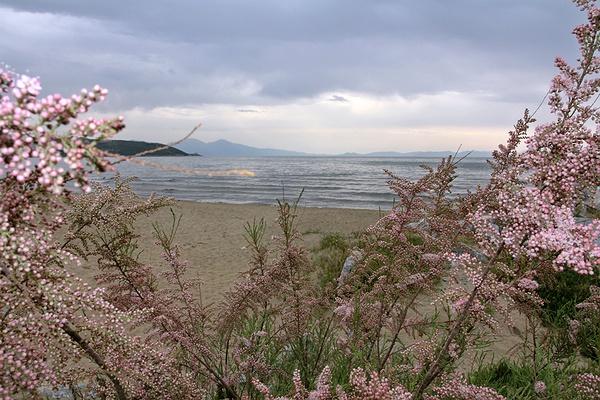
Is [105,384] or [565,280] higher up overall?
[105,384]

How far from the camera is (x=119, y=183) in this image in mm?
4340

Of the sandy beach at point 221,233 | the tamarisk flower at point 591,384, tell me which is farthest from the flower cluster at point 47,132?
the sandy beach at point 221,233

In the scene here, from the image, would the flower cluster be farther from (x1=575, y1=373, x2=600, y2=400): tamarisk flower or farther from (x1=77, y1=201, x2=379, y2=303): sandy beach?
(x1=77, y1=201, x2=379, y2=303): sandy beach

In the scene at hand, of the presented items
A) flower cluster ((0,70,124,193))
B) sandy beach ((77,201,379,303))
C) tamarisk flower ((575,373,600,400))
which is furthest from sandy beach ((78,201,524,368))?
flower cluster ((0,70,124,193))

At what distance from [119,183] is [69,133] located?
329cm

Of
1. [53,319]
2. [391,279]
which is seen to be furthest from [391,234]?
[53,319]

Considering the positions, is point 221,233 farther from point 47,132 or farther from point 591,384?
point 47,132

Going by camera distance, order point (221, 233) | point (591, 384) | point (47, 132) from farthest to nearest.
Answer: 1. point (221, 233)
2. point (591, 384)
3. point (47, 132)

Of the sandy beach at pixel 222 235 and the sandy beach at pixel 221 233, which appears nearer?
the sandy beach at pixel 222 235

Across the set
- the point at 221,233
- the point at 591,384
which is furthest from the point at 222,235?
the point at 591,384

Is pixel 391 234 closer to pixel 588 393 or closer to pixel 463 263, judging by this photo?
pixel 463 263

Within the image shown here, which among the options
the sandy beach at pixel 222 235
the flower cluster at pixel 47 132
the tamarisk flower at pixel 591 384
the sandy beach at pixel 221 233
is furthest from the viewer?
the sandy beach at pixel 221 233

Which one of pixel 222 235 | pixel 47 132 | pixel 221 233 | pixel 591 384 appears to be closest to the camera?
pixel 47 132

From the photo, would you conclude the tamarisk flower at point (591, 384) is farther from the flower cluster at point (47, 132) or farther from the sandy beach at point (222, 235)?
the sandy beach at point (222, 235)
